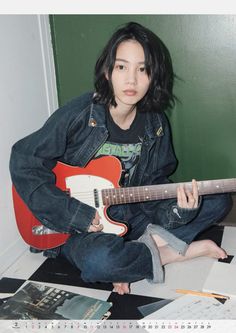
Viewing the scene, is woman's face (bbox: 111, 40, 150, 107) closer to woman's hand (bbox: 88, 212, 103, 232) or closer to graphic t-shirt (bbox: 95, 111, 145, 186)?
graphic t-shirt (bbox: 95, 111, 145, 186)

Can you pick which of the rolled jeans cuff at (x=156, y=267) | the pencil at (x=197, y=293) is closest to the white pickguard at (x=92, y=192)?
the rolled jeans cuff at (x=156, y=267)

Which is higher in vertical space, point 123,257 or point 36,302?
point 123,257

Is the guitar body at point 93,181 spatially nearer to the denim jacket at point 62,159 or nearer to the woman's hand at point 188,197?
the denim jacket at point 62,159

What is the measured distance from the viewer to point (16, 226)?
65.0 inches

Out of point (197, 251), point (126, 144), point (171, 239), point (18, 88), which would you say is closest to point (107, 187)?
point (126, 144)

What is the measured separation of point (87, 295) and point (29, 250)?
443mm

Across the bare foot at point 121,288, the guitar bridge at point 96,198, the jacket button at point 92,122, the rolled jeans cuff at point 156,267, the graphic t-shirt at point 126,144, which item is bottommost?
the bare foot at point 121,288

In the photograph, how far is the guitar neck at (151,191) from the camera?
139 centimetres

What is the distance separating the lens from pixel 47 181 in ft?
4.56

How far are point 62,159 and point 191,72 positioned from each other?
2.21ft

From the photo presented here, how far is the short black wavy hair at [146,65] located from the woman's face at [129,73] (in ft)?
0.05

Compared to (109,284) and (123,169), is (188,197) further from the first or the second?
(109,284)
